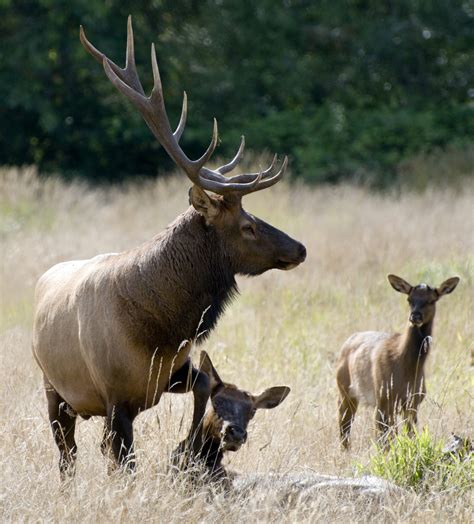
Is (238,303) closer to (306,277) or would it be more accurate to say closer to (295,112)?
(306,277)

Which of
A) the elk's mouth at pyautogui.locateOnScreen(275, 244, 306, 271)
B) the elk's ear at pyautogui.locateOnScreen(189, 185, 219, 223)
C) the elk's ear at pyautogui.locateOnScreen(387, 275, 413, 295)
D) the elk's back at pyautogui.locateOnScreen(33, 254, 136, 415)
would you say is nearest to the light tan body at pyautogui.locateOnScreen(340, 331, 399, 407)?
the elk's ear at pyautogui.locateOnScreen(387, 275, 413, 295)

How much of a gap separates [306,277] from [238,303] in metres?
1.11

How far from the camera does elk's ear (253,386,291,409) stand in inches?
264

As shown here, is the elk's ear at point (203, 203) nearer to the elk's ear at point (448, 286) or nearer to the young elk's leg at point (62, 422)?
the young elk's leg at point (62, 422)

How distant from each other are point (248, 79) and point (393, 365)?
779 inches

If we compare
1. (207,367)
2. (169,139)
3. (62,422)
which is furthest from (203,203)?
(62,422)

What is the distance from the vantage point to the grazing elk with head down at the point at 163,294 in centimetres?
639

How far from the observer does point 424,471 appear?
251 inches

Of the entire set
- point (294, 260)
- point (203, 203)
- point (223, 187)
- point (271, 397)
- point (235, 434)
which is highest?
point (223, 187)

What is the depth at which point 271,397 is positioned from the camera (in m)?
6.76

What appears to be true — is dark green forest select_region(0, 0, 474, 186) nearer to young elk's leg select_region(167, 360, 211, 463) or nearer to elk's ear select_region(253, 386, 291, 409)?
elk's ear select_region(253, 386, 291, 409)

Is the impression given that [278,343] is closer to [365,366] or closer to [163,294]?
[365,366]

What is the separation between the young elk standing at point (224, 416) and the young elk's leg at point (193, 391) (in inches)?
0.9

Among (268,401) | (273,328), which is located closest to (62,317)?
(268,401)
